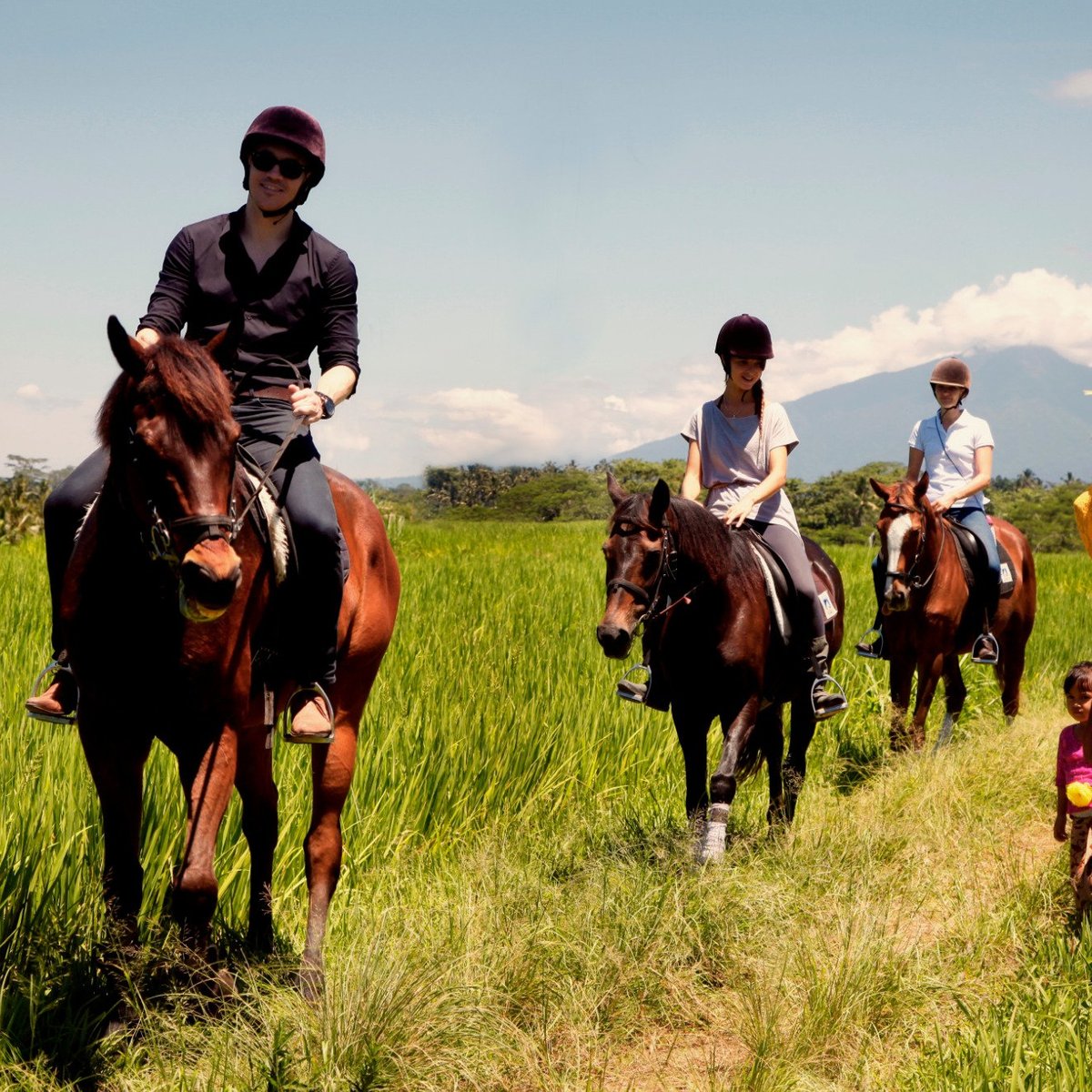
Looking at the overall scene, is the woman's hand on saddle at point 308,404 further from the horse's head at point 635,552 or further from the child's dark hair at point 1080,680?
the child's dark hair at point 1080,680

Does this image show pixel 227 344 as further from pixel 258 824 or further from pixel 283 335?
pixel 258 824

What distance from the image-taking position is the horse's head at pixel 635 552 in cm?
534

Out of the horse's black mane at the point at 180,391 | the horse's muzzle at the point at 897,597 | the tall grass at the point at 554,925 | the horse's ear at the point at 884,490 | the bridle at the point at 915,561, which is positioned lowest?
the tall grass at the point at 554,925

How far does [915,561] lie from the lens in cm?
862

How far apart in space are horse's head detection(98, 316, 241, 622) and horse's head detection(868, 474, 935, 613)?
5975 mm

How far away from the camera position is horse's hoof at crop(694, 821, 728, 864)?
557cm

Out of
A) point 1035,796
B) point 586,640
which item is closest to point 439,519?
point 586,640

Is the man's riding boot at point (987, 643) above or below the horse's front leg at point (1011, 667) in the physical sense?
above

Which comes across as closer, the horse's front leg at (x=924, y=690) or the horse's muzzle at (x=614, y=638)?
the horse's muzzle at (x=614, y=638)

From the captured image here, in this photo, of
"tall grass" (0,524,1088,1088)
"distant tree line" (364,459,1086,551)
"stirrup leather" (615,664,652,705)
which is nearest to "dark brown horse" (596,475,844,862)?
"stirrup leather" (615,664,652,705)

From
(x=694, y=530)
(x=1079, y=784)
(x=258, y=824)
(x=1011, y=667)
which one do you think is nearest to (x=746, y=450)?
(x=694, y=530)

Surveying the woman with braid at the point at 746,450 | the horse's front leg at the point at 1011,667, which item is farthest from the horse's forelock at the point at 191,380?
the horse's front leg at the point at 1011,667

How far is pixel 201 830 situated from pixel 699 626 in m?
3.01

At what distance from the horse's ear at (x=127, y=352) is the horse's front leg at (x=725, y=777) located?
3.47 metres
